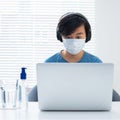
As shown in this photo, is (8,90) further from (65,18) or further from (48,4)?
(48,4)

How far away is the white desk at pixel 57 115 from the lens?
131cm

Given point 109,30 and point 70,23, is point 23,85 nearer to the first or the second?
point 70,23

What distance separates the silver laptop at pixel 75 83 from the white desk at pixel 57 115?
0.19 ft

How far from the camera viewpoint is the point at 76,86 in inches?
53.9

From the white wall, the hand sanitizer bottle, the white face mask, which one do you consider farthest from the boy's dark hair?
the white wall

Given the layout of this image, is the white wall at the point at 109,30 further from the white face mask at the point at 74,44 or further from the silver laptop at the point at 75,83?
the silver laptop at the point at 75,83

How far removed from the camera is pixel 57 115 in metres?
1.37

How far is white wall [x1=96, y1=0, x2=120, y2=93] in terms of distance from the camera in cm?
313

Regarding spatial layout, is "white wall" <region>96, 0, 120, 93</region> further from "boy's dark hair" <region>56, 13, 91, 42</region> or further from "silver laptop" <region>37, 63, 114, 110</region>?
"silver laptop" <region>37, 63, 114, 110</region>

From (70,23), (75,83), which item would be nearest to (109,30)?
(70,23)

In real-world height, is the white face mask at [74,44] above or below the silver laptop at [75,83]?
above

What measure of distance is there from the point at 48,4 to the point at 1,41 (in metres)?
0.73

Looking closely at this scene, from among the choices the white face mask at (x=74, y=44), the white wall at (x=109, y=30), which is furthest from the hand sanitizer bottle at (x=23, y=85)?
the white wall at (x=109, y=30)

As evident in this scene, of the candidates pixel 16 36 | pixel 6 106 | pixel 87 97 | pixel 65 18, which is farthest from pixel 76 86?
pixel 16 36
